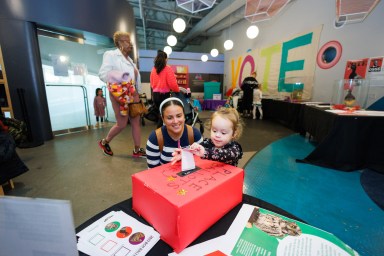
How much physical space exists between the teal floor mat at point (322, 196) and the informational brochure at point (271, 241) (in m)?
1.10

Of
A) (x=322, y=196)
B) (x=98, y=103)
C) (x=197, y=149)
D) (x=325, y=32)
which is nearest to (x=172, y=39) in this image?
(x=98, y=103)

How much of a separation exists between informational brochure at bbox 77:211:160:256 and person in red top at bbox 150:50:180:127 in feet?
8.24

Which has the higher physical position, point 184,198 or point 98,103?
point 184,198

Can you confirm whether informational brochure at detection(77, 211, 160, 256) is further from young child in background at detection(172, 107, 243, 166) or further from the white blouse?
the white blouse

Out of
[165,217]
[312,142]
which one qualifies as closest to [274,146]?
[312,142]

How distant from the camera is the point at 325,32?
4453 millimetres

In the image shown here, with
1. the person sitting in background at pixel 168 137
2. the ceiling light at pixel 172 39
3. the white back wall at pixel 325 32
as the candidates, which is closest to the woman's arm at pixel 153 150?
the person sitting in background at pixel 168 137

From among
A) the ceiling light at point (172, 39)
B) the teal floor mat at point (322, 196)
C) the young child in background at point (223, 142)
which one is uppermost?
the ceiling light at point (172, 39)

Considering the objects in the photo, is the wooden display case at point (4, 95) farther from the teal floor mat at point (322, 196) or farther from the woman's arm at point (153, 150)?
the teal floor mat at point (322, 196)

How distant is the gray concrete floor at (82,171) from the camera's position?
180cm

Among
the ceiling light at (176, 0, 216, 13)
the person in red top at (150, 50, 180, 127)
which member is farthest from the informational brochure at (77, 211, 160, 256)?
the ceiling light at (176, 0, 216, 13)

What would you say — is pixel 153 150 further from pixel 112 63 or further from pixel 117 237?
pixel 112 63

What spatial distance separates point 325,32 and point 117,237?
575cm

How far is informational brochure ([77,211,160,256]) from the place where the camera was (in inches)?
21.2
